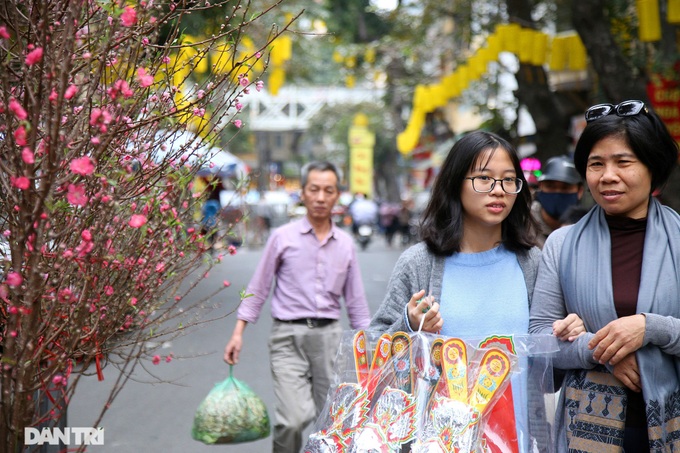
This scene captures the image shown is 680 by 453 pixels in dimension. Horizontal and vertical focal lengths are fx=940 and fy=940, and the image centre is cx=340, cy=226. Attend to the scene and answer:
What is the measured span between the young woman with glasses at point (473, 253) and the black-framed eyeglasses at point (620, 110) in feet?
1.15

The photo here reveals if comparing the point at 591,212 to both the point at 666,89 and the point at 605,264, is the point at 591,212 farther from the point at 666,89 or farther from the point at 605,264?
the point at 666,89

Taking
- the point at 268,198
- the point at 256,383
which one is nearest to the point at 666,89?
the point at 256,383

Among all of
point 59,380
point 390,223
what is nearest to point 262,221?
point 390,223

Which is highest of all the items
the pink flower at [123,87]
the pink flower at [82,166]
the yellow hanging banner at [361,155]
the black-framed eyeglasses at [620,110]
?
the yellow hanging banner at [361,155]

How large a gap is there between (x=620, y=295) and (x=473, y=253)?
62 centimetres

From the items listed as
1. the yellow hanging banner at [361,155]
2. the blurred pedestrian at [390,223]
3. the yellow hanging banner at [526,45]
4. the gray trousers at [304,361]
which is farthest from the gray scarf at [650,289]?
the yellow hanging banner at [361,155]

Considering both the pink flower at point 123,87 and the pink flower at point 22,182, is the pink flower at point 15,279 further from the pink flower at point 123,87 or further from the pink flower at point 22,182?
the pink flower at point 123,87

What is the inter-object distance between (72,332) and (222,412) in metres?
2.35

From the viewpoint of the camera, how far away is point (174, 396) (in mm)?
7949

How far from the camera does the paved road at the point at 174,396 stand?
6.50 meters

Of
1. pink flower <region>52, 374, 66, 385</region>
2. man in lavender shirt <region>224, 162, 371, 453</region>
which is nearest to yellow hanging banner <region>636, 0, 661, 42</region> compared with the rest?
man in lavender shirt <region>224, 162, 371, 453</region>

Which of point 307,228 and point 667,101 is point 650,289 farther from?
point 667,101

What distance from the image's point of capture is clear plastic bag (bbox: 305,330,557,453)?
2682 millimetres

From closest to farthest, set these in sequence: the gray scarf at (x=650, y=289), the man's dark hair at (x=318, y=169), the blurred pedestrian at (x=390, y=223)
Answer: the gray scarf at (x=650, y=289)
the man's dark hair at (x=318, y=169)
the blurred pedestrian at (x=390, y=223)
